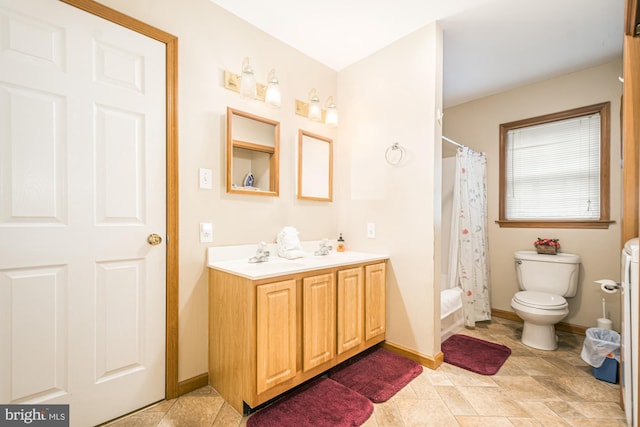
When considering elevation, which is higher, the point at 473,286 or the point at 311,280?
the point at 311,280

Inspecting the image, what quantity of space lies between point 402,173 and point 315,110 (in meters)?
0.88

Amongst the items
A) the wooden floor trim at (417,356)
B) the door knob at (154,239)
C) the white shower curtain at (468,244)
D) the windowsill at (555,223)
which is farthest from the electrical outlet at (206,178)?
the windowsill at (555,223)

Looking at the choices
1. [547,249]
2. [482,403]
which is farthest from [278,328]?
[547,249]

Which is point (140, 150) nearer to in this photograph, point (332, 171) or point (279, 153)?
point (279, 153)

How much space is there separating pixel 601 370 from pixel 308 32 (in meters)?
3.19

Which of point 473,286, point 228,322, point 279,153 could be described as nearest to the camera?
point 228,322

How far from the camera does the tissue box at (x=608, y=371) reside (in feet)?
5.99

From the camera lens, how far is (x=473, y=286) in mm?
2861

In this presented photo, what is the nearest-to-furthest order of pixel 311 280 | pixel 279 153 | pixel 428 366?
1. pixel 311 280
2. pixel 428 366
3. pixel 279 153

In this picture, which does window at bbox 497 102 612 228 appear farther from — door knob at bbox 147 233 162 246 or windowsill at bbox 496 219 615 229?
door knob at bbox 147 233 162 246

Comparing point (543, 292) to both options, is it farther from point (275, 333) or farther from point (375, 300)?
point (275, 333)

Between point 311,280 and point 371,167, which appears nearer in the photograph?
point 311,280

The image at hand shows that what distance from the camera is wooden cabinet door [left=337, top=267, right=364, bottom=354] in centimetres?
191

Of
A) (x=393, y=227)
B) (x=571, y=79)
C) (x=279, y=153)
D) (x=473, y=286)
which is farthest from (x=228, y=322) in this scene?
(x=571, y=79)
